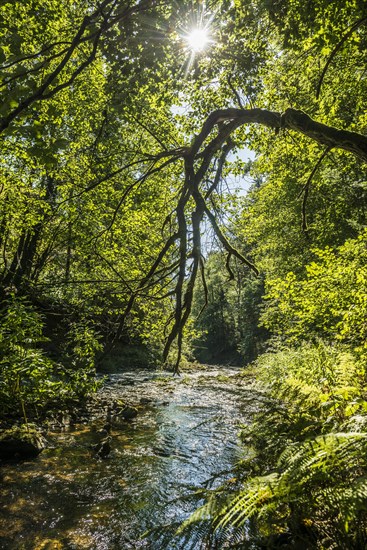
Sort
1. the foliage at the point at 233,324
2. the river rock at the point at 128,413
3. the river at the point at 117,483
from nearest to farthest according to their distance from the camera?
the river at the point at 117,483 < the river rock at the point at 128,413 < the foliage at the point at 233,324

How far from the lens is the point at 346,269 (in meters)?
7.00

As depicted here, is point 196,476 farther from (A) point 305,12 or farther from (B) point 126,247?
(A) point 305,12

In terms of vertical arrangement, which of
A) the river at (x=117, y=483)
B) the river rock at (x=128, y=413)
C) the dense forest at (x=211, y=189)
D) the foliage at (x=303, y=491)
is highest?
the dense forest at (x=211, y=189)

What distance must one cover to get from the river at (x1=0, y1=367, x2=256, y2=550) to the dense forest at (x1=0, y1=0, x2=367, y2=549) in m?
0.84

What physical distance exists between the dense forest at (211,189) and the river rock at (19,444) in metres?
0.41

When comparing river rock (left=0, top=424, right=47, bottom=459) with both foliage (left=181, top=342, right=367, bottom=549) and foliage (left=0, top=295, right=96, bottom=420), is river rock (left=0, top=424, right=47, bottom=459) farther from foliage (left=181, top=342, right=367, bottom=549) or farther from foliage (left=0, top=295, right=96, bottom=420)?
foliage (left=181, top=342, right=367, bottom=549)

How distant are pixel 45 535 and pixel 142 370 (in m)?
19.1

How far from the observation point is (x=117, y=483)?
19.0 ft

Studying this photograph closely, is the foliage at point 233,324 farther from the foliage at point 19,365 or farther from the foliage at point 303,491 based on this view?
the foliage at point 303,491

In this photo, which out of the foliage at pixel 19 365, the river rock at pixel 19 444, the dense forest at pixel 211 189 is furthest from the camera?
the foliage at pixel 19 365

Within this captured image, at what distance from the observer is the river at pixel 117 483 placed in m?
4.20

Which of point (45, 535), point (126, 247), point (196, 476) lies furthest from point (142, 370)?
point (45, 535)

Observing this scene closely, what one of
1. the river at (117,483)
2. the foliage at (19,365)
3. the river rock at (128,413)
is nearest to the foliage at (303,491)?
the river at (117,483)

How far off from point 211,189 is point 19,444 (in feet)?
19.8
